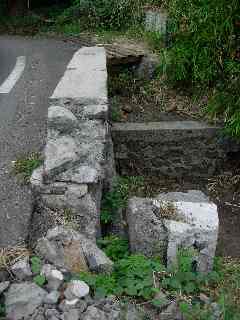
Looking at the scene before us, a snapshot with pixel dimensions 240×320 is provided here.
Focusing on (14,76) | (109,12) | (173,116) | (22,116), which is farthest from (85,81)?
(109,12)

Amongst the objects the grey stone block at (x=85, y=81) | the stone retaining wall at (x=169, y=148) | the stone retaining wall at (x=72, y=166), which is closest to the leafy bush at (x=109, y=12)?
the grey stone block at (x=85, y=81)

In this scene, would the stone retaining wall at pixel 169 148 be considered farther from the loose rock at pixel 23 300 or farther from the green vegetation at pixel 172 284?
the loose rock at pixel 23 300

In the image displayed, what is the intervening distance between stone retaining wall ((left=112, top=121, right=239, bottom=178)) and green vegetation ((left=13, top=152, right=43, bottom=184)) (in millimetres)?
1702

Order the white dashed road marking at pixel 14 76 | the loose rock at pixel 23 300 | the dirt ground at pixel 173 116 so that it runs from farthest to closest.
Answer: the white dashed road marking at pixel 14 76
the dirt ground at pixel 173 116
the loose rock at pixel 23 300

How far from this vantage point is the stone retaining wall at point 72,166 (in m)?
3.56

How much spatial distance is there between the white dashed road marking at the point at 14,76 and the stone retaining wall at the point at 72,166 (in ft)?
9.62

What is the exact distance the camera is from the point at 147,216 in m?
3.68

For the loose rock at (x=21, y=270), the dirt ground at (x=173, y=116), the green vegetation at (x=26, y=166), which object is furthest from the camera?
the dirt ground at (x=173, y=116)

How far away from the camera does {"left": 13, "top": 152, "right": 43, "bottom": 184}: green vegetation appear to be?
161 inches

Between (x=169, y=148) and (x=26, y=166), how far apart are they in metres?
2.32

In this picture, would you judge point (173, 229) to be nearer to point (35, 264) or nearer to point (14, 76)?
point (35, 264)

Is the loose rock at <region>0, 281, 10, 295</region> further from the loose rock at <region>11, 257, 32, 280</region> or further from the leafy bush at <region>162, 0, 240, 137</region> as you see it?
the leafy bush at <region>162, 0, 240, 137</region>

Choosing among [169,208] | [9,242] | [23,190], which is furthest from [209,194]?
[9,242]

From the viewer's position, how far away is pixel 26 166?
423 centimetres
